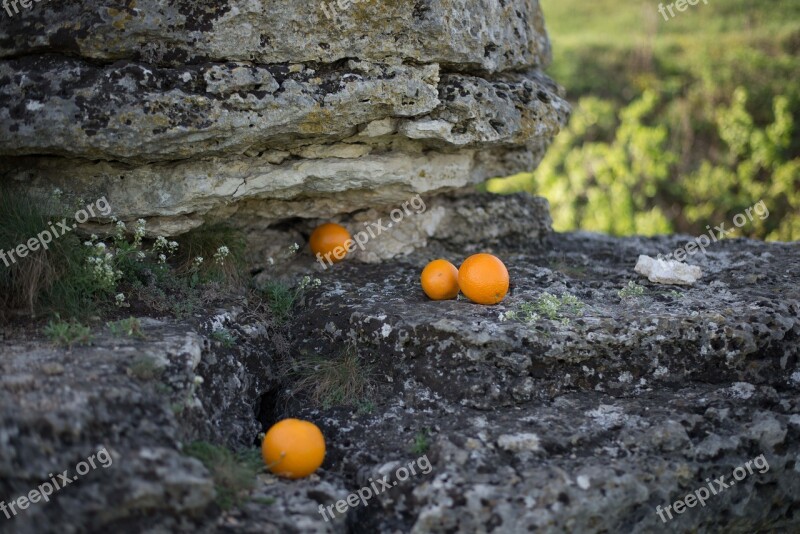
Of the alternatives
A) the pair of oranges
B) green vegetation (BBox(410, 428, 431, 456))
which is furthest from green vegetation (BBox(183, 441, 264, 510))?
the pair of oranges

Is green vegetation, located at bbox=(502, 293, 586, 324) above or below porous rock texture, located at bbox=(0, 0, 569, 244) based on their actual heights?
below

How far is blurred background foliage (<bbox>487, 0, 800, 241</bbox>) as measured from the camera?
11906 mm

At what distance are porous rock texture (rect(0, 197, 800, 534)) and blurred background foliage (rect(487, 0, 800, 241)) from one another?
6.87 m

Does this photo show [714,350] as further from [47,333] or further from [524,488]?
[47,333]

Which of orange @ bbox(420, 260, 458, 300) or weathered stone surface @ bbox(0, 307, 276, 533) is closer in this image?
weathered stone surface @ bbox(0, 307, 276, 533)

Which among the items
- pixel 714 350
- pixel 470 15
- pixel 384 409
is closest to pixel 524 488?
pixel 384 409

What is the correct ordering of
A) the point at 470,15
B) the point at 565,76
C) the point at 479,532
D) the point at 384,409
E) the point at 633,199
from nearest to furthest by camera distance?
1. the point at 479,532
2. the point at 384,409
3. the point at 470,15
4. the point at 633,199
5. the point at 565,76

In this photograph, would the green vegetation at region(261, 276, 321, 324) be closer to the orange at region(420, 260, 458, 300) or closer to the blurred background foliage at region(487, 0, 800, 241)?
the orange at region(420, 260, 458, 300)

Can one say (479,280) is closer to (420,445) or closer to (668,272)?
(420,445)

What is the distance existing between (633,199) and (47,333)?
33.5ft

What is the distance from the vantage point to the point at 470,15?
5461 mm

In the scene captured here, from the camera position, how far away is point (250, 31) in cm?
488

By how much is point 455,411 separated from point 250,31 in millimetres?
2833

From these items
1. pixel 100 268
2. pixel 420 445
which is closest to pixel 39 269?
pixel 100 268
